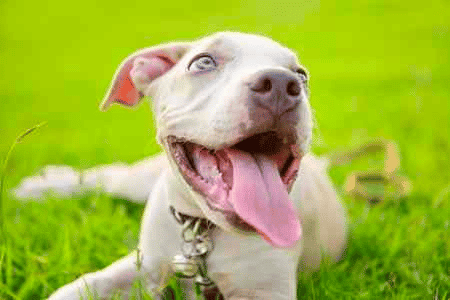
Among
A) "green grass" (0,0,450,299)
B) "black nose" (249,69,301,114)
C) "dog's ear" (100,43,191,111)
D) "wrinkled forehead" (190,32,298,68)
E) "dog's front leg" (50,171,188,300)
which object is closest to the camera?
"black nose" (249,69,301,114)

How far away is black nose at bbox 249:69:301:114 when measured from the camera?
249cm

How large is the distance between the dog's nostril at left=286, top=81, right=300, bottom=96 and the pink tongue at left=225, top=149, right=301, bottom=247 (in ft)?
1.19

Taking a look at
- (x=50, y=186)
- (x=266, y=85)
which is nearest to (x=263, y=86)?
(x=266, y=85)

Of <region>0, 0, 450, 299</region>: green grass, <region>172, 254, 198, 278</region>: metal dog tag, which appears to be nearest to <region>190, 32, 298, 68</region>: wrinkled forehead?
<region>172, 254, 198, 278</region>: metal dog tag

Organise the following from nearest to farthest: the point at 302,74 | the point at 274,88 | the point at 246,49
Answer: the point at 274,88 < the point at 246,49 < the point at 302,74

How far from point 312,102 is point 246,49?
20.6ft

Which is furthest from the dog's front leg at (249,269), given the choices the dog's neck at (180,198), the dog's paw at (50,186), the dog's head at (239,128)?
the dog's paw at (50,186)

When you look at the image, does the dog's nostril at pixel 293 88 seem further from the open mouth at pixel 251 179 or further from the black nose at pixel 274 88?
the open mouth at pixel 251 179

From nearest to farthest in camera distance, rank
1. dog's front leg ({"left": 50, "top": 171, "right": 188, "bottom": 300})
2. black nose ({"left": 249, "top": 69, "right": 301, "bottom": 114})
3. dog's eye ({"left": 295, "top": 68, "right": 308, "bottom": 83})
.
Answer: black nose ({"left": 249, "top": 69, "right": 301, "bottom": 114})
dog's eye ({"left": 295, "top": 68, "right": 308, "bottom": 83})
dog's front leg ({"left": 50, "top": 171, "right": 188, "bottom": 300})

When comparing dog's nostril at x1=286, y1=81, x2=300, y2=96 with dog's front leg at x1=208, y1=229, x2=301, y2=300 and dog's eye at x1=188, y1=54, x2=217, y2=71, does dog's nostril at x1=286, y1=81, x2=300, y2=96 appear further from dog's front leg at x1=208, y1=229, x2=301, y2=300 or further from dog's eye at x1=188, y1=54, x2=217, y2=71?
dog's front leg at x1=208, y1=229, x2=301, y2=300

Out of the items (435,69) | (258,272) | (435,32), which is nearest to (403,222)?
(258,272)

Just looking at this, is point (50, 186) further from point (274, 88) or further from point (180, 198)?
point (274, 88)

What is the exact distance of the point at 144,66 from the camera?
321 centimetres

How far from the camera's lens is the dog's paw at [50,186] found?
510 cm
